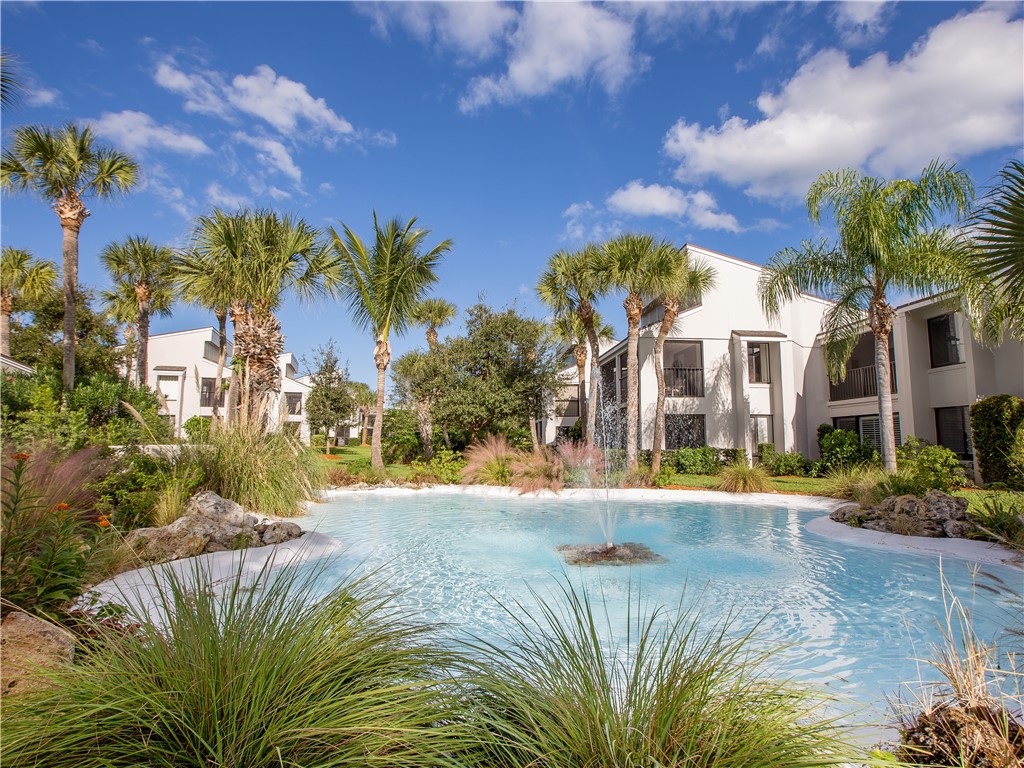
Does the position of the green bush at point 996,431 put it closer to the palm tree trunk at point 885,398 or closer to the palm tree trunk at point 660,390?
the palm tree trunk at point 885,398

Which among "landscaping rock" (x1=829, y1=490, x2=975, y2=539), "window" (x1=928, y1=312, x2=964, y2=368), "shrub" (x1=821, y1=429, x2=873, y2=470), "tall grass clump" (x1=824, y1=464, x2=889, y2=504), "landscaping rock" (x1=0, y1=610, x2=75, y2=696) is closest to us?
"landscaping rock" (x1=0, y1=610, x2=75, y2=696)

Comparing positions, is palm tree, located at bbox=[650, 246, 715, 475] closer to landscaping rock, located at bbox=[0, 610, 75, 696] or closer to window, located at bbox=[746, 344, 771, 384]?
window, located at bbox=[746, 344, 771, 384]

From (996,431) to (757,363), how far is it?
999cm

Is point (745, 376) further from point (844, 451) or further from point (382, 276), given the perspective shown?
point (382, 276)

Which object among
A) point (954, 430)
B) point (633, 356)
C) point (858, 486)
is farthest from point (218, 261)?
point (954, 430)

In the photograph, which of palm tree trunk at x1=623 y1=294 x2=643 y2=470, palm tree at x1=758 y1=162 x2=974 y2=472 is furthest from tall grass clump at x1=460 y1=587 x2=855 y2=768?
palm tree trunk at x1=623 y1=294 x2=643 y2=470

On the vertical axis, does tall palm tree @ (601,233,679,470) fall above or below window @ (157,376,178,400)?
above

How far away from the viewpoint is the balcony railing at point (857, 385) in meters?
20.0

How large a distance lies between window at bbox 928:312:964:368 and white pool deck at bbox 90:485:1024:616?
8706 millimetres

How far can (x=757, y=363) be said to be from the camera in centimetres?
2345

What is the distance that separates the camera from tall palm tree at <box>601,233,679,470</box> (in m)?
17.8

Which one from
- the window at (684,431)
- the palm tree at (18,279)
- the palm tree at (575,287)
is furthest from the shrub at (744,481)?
the palm tree at (18,279)

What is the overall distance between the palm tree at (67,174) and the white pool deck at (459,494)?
10198 millimetres

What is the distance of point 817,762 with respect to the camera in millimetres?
1540
